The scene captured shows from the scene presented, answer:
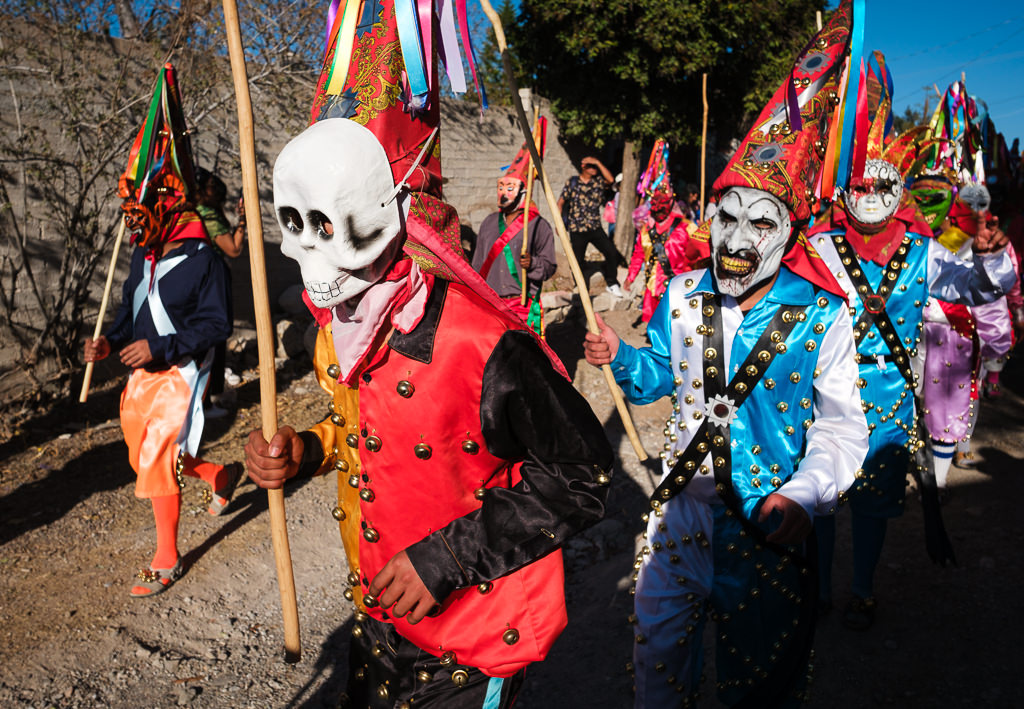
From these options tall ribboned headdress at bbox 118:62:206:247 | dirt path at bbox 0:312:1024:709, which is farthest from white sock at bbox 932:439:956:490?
tall ribboned headdress at bbox 118:62:206:247

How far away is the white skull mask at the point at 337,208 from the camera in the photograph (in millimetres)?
1710

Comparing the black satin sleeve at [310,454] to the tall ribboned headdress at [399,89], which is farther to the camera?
the black satin sleeve at [310,454]

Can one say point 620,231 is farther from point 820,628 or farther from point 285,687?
point 285,687

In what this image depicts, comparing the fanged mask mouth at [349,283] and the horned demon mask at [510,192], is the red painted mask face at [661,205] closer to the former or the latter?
the horned demon mask at [510,192]

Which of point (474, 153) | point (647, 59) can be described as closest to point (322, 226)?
point (474, 153)

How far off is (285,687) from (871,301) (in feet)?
11.6

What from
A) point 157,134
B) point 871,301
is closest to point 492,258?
point 157,134

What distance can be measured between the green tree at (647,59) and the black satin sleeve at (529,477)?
508 inches

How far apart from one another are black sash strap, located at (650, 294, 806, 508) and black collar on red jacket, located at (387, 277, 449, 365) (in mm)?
1212

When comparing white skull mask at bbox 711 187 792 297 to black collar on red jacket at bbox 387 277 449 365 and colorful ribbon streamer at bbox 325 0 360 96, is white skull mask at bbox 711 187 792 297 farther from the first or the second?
colorful ribbon streamer at bbox 325 0 360 96

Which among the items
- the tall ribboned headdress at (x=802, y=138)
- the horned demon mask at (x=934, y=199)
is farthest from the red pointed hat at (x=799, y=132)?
the horned demon mask at (x=934, y=199)

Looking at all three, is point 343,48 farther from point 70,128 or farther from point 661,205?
point 661,205

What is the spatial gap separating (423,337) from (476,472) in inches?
14.8

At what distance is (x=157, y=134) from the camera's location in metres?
4.38
